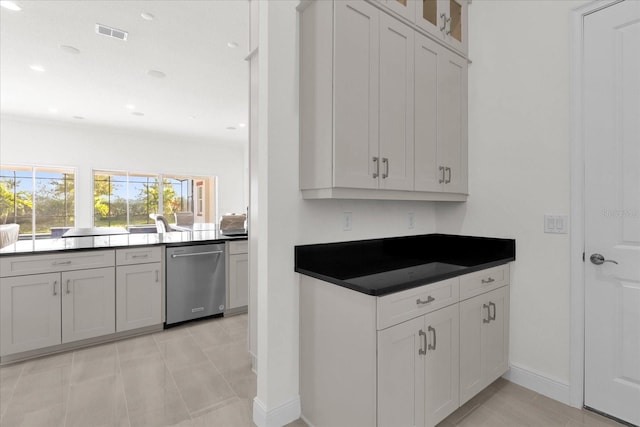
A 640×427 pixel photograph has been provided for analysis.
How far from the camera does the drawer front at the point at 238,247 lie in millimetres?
3582

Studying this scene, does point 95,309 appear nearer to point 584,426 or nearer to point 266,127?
point 266,127

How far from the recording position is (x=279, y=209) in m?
1.80

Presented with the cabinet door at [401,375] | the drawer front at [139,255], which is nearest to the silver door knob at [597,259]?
the cabinet door at [401,375]

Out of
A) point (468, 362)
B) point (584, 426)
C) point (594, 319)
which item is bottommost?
point (584, 426)

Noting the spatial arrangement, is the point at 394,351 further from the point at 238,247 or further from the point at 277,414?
the point at 238,247

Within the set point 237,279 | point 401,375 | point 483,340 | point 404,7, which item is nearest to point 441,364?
point 401,375

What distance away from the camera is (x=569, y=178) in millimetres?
1997

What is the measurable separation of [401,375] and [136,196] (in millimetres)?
8147

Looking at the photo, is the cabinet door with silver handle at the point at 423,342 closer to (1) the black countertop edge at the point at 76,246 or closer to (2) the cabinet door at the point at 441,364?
(2) the cabinet door at the point at 441,364

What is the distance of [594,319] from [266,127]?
2239mm

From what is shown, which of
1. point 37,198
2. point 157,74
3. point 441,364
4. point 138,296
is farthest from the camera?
point 37,198

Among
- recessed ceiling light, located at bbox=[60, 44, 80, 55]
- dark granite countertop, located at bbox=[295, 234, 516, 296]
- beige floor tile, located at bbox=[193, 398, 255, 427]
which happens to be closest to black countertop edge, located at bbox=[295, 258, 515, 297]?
dark granite countertop, located at bbox=[295, 234, 516, 296]

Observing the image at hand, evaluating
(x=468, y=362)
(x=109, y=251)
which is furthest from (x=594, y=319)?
(x=109, y=251)

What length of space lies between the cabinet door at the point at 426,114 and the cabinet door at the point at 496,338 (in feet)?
2.83
